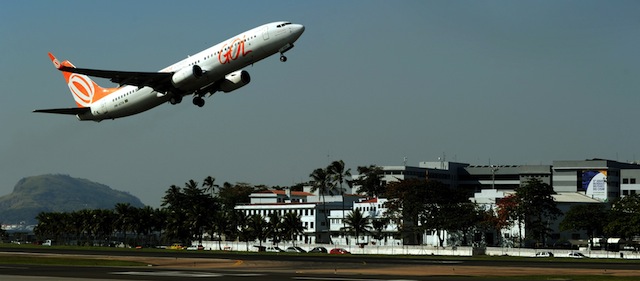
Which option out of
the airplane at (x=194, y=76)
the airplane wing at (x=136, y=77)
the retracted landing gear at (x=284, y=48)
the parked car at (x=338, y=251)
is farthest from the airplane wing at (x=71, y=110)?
the parked car at (x=338, y=251)

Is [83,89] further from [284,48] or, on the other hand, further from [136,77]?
[284,48]

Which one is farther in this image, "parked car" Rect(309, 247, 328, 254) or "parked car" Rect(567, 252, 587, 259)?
"parked car" Rect(309, 247, 328, 254)

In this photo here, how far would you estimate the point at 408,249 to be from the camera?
516ft

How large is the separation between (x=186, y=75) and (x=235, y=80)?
18.9ft

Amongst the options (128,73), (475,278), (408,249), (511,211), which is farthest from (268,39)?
(511,211)

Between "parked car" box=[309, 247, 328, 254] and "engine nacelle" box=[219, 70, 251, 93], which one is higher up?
"engine nacelle" box=[219, 70, 251, 93]

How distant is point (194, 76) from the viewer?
93625 mm

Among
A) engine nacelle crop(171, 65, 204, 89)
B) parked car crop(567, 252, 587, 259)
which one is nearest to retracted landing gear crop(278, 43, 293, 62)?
engine nacelle crop(171, 65, 204, 89)

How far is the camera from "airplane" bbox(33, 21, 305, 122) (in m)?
91.6

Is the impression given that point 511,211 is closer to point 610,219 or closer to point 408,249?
point 610,219

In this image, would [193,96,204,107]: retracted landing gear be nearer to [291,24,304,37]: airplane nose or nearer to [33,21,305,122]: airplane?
[33,21,305,122]: airplane

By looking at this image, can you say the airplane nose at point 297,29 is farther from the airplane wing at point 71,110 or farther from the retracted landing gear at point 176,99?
the airplane wing at point 71,110

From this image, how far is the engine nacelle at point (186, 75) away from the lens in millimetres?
93688

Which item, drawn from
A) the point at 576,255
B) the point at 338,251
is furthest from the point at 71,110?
the point at 576,255
